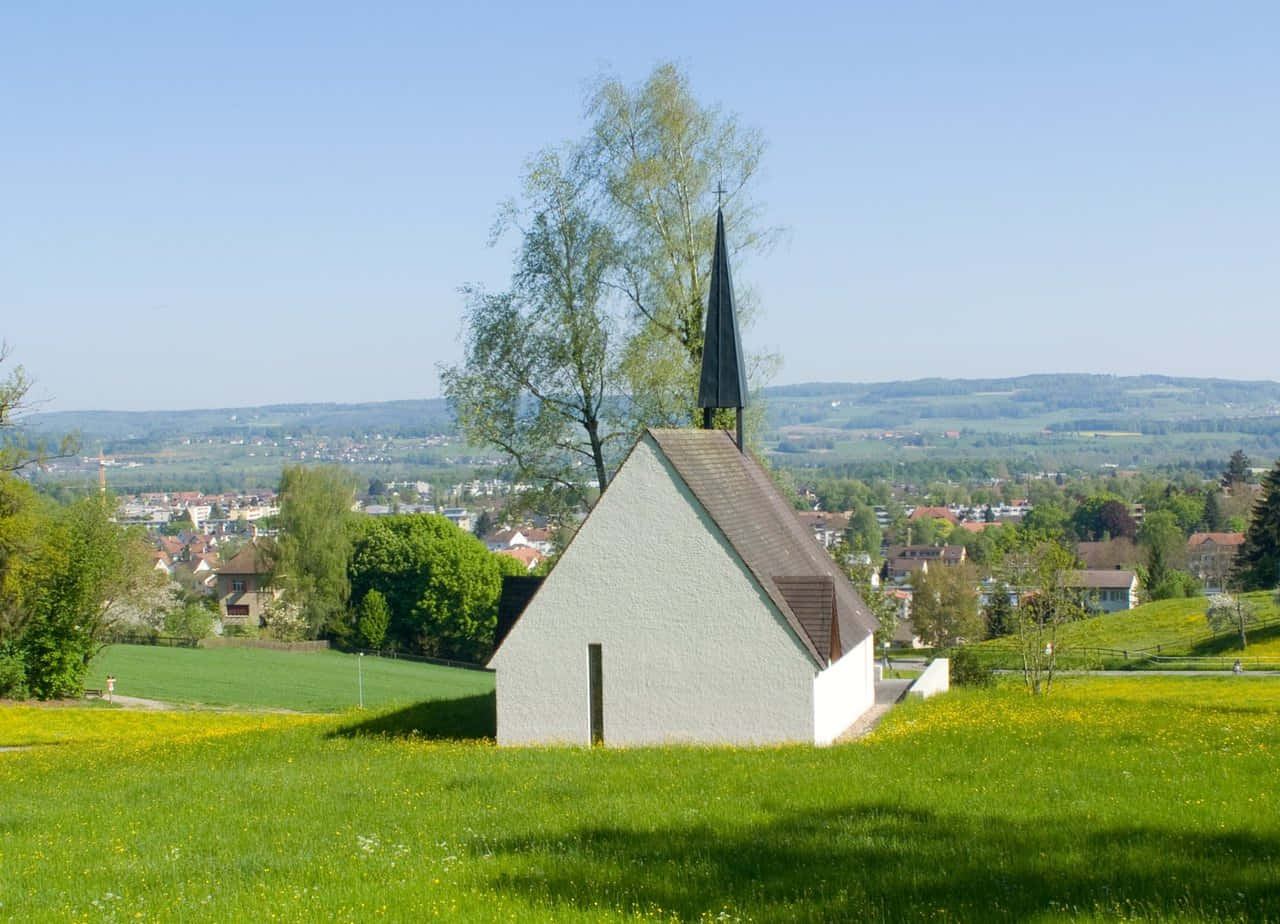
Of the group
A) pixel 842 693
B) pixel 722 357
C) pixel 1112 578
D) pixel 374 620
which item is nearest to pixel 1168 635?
pixel 374 620

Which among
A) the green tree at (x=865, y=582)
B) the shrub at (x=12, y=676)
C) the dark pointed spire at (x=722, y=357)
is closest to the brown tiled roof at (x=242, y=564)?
the shrub at (x=12, y=676)

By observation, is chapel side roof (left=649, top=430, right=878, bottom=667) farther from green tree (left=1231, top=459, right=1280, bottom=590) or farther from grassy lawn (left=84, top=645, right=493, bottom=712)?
green tree (left=1231, top=459, right=1280, bottom=590)

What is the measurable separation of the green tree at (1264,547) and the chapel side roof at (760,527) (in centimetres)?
6120

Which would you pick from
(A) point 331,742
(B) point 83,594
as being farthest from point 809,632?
(B) point 83,594

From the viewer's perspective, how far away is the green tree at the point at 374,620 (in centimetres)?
8600

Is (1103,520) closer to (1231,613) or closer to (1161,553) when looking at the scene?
(1161,553)

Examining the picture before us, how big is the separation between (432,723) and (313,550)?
60922mm

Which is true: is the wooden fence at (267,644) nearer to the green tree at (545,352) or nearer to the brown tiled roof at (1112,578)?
the green tree at (545,352)

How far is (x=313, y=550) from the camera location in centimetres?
8700

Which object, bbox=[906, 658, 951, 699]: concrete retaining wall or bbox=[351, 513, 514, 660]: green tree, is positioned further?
bbox=[351, 513, 514, 660]: green tree

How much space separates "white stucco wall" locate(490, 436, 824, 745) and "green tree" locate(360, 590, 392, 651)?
6278 centimetres

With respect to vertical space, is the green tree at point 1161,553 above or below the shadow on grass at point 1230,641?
below

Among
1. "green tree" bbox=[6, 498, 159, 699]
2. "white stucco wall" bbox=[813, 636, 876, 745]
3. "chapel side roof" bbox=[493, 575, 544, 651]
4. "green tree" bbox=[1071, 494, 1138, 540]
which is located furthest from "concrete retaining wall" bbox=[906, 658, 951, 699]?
"green tree" bbox=[1071, 494, 1138, 540]

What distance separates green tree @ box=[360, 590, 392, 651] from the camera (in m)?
86.0
